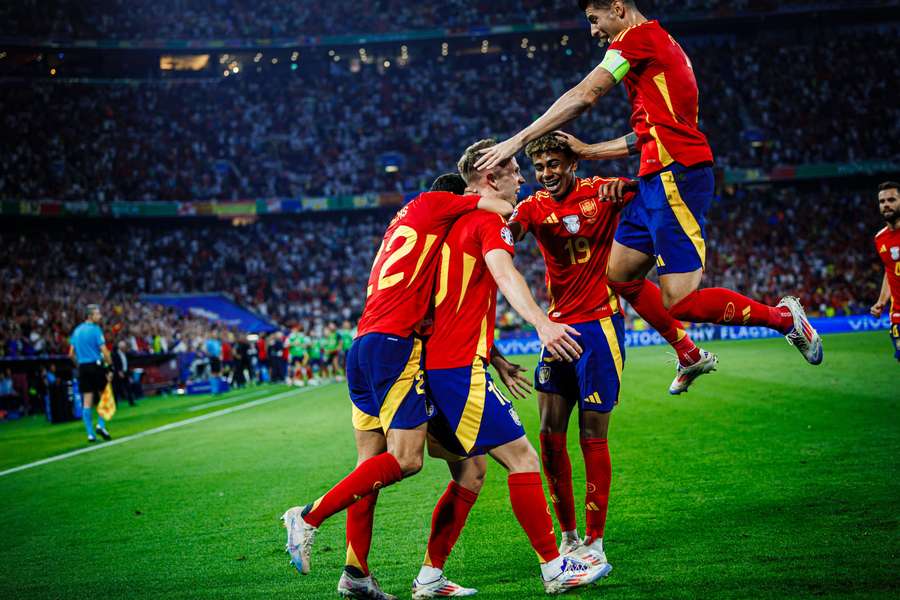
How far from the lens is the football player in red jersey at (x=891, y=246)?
36.2ft

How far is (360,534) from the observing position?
492cm

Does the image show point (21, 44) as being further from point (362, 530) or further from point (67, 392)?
point (362, 530)

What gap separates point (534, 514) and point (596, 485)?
97cm

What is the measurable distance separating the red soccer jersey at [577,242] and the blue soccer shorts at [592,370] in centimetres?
10

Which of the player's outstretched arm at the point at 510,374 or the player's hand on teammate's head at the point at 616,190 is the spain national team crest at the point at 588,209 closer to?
the player's hand on teammate's head at the point at 616,190

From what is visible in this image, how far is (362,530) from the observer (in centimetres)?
493

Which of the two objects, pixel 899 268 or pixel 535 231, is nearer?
pixel 535 231

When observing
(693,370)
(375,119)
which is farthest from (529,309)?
(375,119)

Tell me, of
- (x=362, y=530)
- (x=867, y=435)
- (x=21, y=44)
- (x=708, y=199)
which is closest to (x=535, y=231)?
(x=708, y=199)

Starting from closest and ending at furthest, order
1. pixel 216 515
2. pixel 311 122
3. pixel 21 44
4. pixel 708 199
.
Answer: pixel 708 199 < pixel 216 515 < pixel 21 44 < pixel 311 122

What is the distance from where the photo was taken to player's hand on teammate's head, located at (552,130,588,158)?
5702 mm

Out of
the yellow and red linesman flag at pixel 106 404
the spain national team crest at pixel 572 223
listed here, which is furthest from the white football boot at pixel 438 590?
the yellow and red linesman flag at pixel 106 404

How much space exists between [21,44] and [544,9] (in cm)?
2907

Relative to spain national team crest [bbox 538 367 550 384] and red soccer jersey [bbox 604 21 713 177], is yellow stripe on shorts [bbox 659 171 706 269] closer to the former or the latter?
red soccer jersey [bbox 604 21 713 177]
